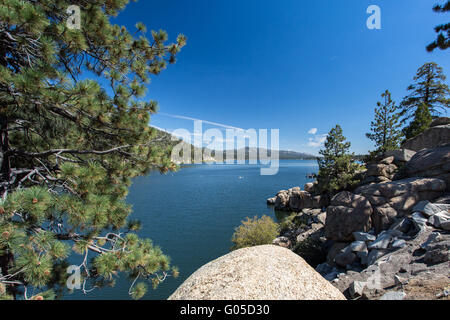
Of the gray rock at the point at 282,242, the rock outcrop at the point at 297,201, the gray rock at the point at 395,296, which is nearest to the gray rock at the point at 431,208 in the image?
the gray rock at the point at 395,296

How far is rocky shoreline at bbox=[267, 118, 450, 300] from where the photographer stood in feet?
14.4

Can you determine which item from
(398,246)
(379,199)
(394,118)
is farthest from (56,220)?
(394,118)

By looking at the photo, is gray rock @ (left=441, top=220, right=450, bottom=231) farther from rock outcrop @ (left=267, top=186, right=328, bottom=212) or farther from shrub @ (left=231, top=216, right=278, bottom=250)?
rock outcrop @ (left=267, top=186, right=328, bottom=212)

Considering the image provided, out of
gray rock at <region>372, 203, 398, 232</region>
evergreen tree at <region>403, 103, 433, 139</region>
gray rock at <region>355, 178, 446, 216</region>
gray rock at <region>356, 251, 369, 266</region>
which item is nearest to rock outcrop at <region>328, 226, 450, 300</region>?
gray rock at <region>356, 251, 369, 266</region>

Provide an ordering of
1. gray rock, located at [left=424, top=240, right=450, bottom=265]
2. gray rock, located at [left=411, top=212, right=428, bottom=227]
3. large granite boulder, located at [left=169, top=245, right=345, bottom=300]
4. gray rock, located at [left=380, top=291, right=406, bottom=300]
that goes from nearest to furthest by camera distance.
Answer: gray rock, located at [left=380, top=291, right=406, bottom=300] → large granite boulder, located at [left=169, top=245, right=345, bottom=300] → gray rock, located at [left=424, top=240, right=450, bottom=265] → gray rock, located at [left=411, top=212, right=428, bottom=227]

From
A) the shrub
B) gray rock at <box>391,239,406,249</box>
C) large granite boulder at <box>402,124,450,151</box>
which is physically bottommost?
the shrub

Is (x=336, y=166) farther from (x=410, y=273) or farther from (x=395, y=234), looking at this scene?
(x=410, y=273)

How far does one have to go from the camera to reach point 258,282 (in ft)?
12.9

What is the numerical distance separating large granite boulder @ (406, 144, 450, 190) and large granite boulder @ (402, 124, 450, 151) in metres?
4.12

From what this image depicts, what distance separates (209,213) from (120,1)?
28.2m

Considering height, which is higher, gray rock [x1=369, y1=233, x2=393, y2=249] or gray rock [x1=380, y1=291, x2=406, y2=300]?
gray rock [x1=380, y1=291, x2=406, y2=300]

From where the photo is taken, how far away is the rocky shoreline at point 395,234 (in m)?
4.39

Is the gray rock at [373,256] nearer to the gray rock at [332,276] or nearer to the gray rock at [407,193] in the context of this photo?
the gray rock at [332,276]

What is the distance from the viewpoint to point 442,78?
21344 millimetres
